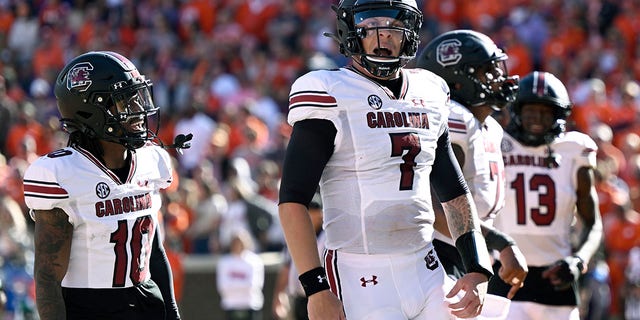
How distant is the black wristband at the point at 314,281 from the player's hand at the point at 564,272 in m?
2.25

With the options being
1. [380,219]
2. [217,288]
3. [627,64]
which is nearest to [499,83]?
[380,219]

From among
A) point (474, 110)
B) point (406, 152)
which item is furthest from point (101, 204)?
point (474, 110)

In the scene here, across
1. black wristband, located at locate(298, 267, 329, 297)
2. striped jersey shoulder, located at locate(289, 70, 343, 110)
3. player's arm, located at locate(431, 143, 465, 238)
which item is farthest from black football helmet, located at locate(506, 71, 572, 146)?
black wristband, located at locate(298, 267, 329, 297)

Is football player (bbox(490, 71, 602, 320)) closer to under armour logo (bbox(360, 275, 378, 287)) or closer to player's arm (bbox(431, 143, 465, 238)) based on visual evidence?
player's arm (bbox(431, 143, 465, 238))

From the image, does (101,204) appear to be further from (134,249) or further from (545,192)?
(545,192)

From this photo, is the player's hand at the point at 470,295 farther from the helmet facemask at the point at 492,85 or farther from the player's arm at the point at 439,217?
the helmet facemask at the point at 492,85

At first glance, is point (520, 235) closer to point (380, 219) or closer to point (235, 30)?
point (380, 219)

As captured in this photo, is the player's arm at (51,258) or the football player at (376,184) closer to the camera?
the football player at (376,184)

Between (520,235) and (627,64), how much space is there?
773 cm

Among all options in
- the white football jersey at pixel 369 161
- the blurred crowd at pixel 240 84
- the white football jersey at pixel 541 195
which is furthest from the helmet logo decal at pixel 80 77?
the blurred crowd at pixel 240 84

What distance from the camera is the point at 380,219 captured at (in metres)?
4.26

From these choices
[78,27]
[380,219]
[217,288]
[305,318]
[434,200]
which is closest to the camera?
[380,219]

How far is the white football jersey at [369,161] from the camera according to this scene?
166 inches

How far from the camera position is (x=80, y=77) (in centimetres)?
471
